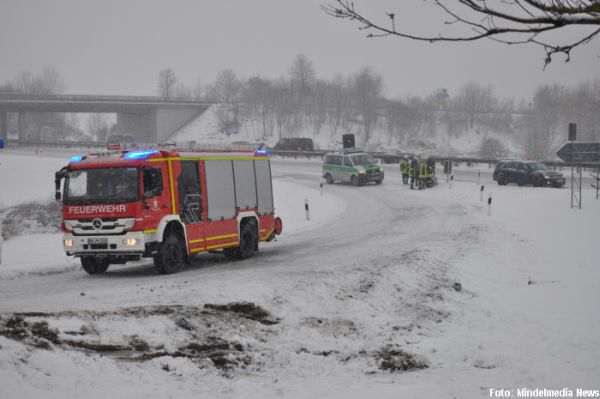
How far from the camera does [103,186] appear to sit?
1548cm

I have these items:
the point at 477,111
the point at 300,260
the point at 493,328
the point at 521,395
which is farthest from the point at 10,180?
the point at 477,111

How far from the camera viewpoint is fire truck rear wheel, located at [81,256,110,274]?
1680 centimetres

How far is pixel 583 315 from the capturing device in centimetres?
1407

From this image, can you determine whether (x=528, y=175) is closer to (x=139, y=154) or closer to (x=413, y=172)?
(x=413, y=172)

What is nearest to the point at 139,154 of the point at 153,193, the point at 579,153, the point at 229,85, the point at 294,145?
the point at 153,193

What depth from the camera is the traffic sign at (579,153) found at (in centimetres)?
3291

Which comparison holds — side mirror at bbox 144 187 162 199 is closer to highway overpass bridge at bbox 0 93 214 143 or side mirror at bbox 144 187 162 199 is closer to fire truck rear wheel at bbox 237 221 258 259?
fire truck rear wheel at bbox 237 221 258 259

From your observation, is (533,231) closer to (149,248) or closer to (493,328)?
(493,328)

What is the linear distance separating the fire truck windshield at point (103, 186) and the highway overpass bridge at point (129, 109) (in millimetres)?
98583

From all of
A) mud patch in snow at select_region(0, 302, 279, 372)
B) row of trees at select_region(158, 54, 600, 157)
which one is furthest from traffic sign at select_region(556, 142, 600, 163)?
row of trees at select_region(158, 54, 600, 157)

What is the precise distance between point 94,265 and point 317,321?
705 cm

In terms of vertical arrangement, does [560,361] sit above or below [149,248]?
below

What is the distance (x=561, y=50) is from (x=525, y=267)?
Answer: 48.8 feet

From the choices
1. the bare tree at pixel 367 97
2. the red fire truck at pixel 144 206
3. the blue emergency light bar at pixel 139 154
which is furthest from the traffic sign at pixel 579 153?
the bare tree at pixel 367 97
